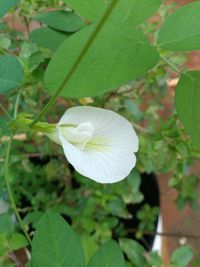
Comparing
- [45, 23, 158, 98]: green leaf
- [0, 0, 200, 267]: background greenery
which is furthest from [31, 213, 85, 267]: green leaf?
[45, 23, 158, 98]: green leaf

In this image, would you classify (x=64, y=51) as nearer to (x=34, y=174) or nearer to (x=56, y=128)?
(x=56, y=128)

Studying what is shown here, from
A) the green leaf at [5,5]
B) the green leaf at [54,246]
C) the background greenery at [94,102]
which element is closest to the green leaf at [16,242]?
the background greenery at [94,102]

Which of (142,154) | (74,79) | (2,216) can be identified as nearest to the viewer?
(74,79)

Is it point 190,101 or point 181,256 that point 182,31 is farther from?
point 181,256

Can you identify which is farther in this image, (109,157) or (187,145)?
(187,145)

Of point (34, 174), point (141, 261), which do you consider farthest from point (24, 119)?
point (34, 174)

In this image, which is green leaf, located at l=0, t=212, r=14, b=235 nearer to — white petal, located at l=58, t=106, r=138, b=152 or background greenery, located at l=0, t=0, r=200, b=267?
Answer: background greenery, located at l=0, t=0, r=200, b=267

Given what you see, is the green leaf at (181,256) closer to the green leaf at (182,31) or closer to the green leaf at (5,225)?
the green leaf at (5,225)
